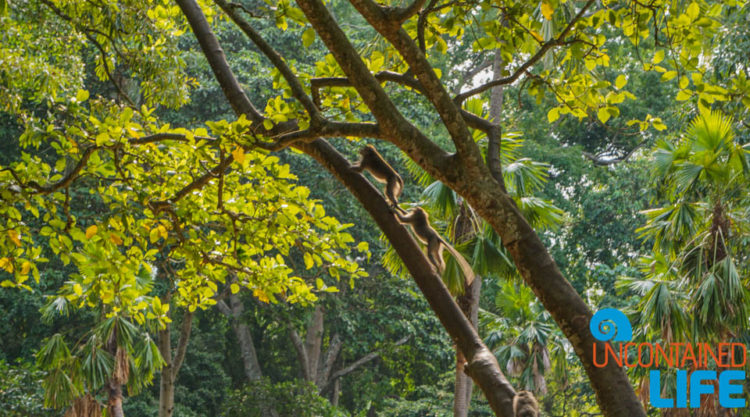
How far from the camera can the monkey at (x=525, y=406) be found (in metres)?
2.27

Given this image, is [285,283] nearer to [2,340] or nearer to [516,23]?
[516,23]

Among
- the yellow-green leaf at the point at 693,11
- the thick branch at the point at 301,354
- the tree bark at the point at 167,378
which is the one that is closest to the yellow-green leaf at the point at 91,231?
the yellow-green leaf at the point at 693,11

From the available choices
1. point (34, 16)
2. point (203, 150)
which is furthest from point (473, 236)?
point (203, 150)

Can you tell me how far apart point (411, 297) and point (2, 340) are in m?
6.50

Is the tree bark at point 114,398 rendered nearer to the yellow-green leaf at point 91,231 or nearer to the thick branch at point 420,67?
the yellow-green leaf at point 91,231

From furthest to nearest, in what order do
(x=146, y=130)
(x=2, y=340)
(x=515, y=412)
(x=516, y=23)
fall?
(x=2, y=340)
(x=146, y=130)
(x=516, y=23)
(x=515, y=412)

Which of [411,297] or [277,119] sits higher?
[411,297]

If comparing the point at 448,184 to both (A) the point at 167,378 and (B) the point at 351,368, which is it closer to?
(A) the point at 167,378

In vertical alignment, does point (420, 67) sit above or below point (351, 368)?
below

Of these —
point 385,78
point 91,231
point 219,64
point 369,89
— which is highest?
point 219,64

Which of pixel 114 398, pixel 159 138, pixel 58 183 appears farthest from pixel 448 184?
pixel 114 398

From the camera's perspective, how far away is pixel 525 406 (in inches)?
90.2

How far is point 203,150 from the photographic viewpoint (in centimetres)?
284

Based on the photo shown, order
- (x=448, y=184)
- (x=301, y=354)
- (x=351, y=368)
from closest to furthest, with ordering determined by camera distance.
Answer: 1. (x=448, y=184)
2. (x=301, y=354)
3. (x=351, y=368)
